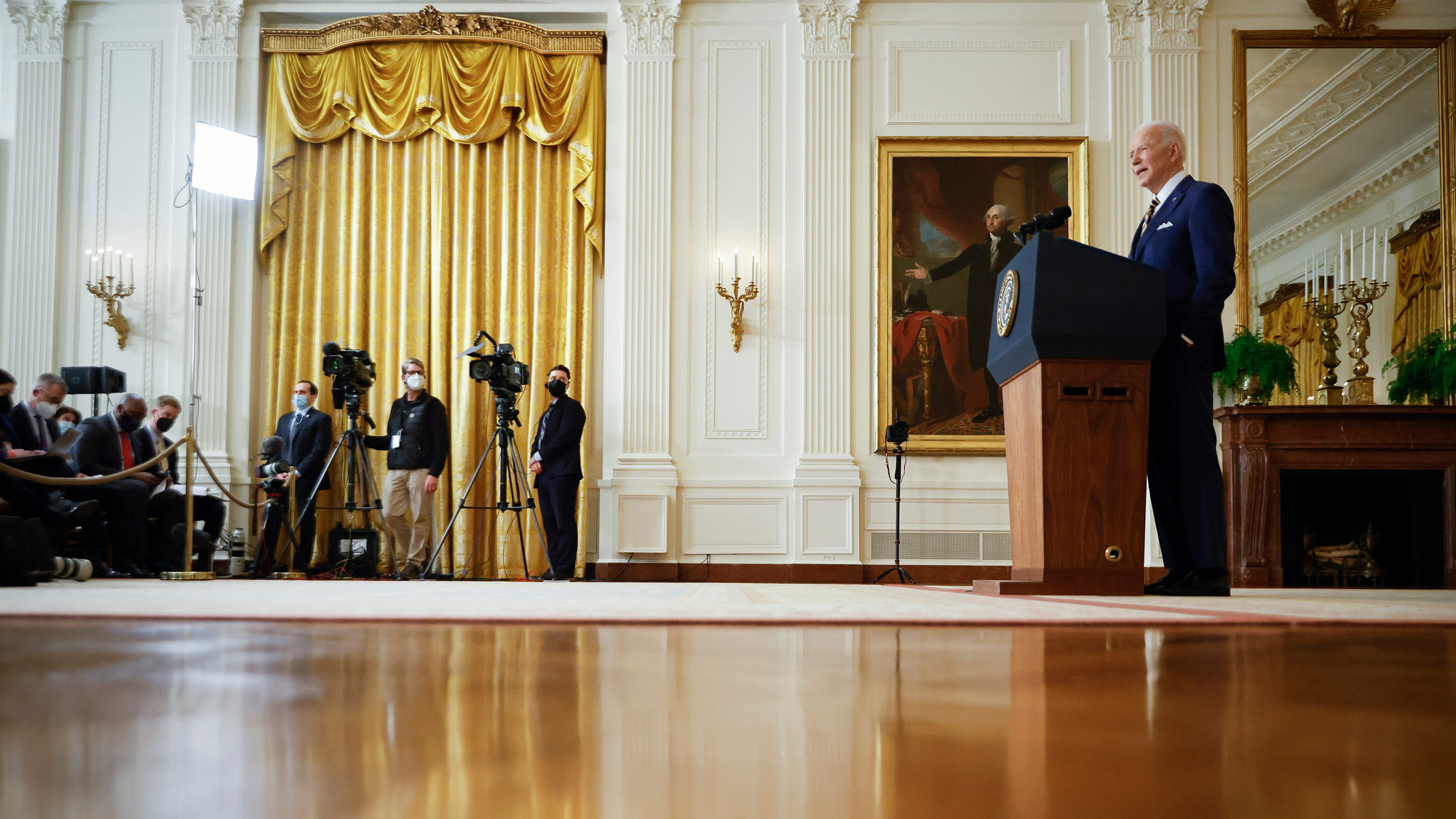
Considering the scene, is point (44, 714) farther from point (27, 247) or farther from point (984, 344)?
point (27, 247)

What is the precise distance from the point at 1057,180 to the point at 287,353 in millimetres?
4872

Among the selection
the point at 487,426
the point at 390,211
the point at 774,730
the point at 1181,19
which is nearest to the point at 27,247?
the point at 390,211

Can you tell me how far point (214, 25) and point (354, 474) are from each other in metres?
3.08

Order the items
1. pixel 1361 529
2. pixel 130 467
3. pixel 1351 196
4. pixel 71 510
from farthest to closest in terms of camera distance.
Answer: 1. pixel 1351 196
2. pixel 1361 529
3. pixel 130 467
4. pixel 71 510

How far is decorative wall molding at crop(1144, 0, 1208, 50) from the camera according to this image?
6602 millimetres

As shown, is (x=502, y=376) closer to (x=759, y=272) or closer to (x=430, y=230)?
(x=430, y=230)

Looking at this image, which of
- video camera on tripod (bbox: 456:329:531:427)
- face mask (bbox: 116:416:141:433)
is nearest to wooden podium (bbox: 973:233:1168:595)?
video camera on tripod (bbox: 456:329:531:427)

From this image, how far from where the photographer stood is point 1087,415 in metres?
2.17

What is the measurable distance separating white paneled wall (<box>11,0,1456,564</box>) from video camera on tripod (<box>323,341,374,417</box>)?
954 mm

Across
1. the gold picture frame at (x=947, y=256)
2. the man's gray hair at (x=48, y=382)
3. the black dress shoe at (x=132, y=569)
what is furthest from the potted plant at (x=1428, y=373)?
the man's gray hair at (x=48, y=382)

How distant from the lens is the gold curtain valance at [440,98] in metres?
6.80

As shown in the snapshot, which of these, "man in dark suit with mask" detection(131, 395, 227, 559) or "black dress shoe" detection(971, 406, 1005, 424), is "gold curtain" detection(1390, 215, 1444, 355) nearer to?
"black dress shoe" detection(971, 406, 1005, 424)

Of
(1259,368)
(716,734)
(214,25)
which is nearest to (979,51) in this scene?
(1259,368)

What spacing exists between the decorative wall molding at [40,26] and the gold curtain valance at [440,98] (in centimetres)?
133
